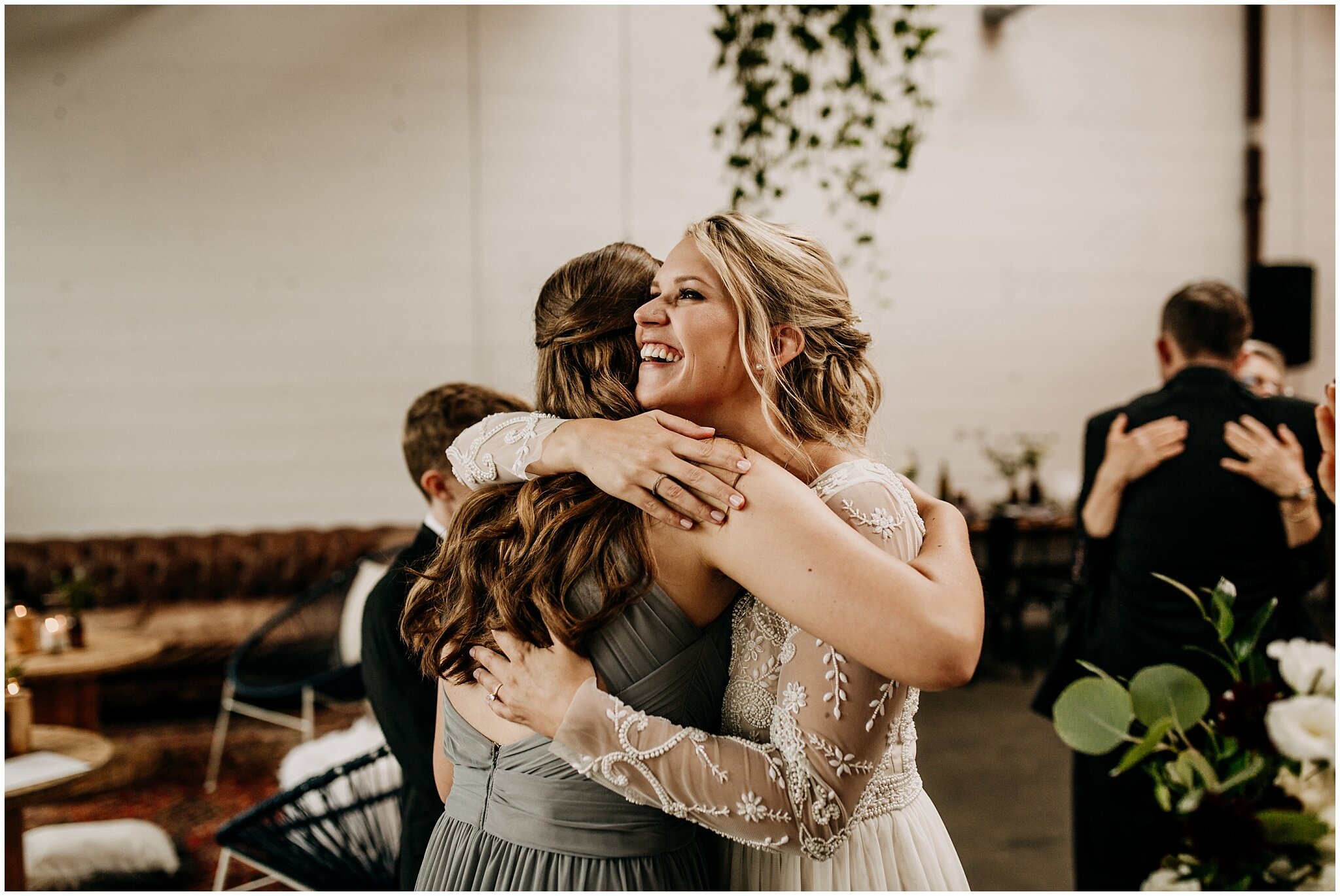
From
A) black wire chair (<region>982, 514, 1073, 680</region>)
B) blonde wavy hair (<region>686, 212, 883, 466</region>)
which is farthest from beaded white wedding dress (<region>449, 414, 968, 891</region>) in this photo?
black wire chair (<region>982, 514, 1073, 680</region>)

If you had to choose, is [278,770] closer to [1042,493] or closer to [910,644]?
[910,644]

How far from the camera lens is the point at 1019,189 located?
7781 mm

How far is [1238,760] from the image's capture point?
0.88 metres

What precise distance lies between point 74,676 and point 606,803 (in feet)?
11.4

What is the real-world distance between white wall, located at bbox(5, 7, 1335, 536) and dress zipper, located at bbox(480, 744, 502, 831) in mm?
4381

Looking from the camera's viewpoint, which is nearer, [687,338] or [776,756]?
[776,756]

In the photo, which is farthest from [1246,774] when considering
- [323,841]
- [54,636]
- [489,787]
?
[54,636]

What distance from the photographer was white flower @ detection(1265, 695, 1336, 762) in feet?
2.55

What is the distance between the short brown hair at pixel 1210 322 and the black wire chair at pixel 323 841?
7.84 feet

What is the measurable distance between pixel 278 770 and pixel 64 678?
1.04m

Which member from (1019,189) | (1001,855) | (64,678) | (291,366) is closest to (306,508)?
(291,366)

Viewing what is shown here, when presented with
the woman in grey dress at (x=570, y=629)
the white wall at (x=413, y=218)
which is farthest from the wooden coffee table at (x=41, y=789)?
the white wall at (x=413, y=218)

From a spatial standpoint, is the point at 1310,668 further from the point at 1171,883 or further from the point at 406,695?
the point at 406,695

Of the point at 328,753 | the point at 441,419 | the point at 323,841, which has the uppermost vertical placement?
the point at 441,419
